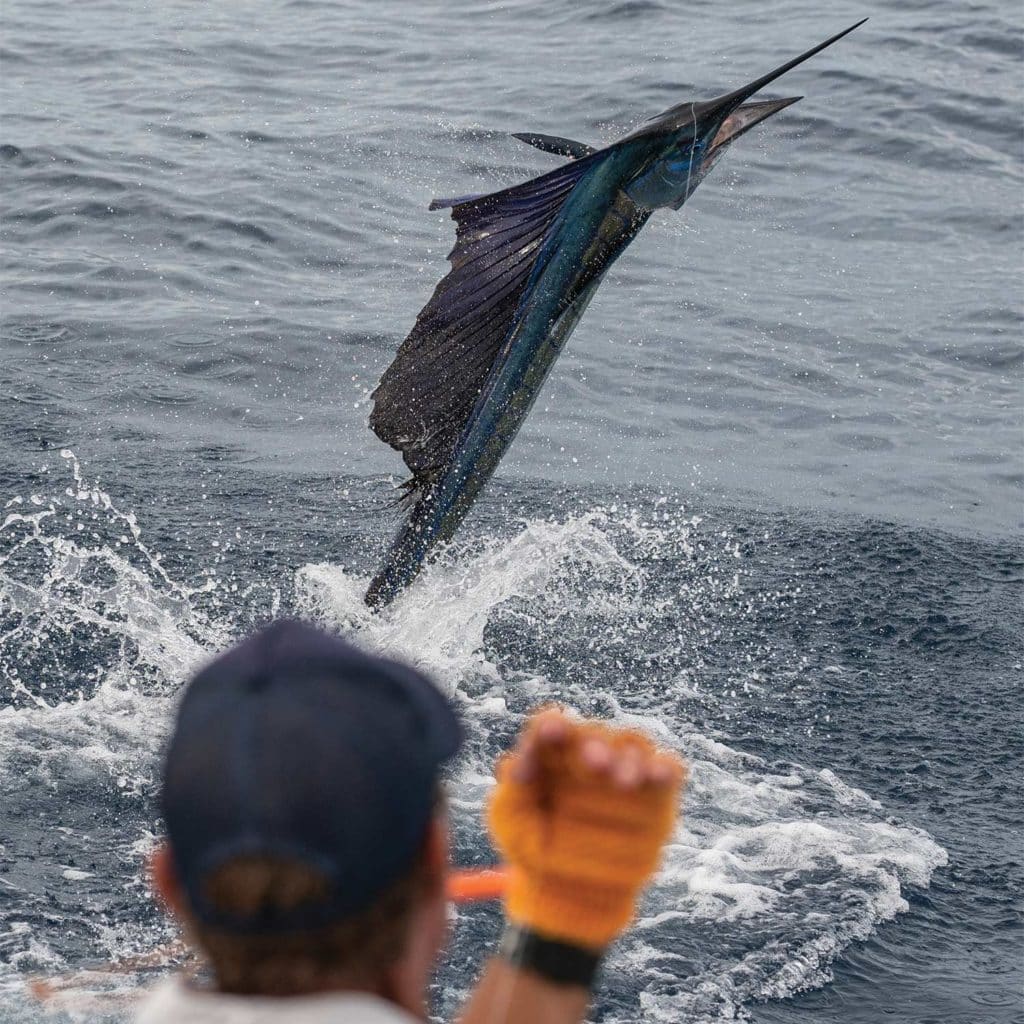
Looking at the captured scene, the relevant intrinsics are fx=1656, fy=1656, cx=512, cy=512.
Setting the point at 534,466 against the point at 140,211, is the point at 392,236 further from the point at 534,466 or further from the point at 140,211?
the point at 534,466

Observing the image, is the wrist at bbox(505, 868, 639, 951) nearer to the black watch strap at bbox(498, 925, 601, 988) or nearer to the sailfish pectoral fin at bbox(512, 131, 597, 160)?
the black watch strap at bbox(498, 925, 601, 988)

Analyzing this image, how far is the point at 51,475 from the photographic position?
6656mm

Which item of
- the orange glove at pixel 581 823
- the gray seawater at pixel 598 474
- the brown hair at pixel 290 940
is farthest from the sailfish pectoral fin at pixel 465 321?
the brown hair at pixel 290 940

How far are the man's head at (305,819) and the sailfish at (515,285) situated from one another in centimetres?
305

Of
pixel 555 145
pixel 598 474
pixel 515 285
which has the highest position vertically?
pixel 555 145

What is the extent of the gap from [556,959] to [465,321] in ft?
10.5

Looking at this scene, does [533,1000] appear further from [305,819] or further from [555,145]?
[555,145]

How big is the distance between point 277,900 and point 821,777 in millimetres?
3856

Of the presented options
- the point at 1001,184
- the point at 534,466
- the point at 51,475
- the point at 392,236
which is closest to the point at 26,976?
the point at 51,475

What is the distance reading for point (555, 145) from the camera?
13.9ft

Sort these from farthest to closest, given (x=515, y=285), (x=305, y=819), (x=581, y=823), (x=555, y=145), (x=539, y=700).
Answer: (x=539, y=700), (x=515, y=285), (x=555, y=145), (x=581, y=823), (x=305, y=819)

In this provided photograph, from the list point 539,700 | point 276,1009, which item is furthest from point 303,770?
point 539,700

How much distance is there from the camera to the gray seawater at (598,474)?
4148 mm

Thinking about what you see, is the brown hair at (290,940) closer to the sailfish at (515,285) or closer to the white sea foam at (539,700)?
the white sea foam at (539,700)
